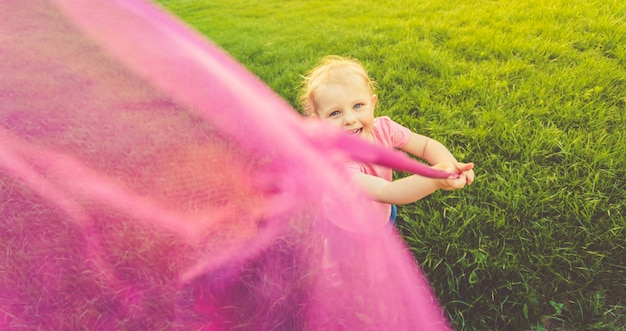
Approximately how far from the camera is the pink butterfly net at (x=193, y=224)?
1948 mm

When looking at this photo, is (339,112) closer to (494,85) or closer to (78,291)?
(78,291)

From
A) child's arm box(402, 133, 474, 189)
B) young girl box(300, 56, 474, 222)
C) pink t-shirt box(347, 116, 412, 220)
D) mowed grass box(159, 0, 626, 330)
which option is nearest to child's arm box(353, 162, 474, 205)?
young girl box(300, 56, 474, 222)

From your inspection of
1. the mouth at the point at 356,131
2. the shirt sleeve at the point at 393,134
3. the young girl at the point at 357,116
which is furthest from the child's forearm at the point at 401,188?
the shirt sleeve at the point at 393,134

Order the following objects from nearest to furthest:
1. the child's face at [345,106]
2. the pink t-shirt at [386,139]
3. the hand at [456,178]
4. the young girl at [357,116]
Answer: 1. the hand at [456,178]
2. the young girl at [357,116]
3. the child's face at [345,106]
4. the pink t-shirt at [386,139]

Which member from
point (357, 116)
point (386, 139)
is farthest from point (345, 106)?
point (386, 139)

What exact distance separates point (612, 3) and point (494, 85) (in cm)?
199

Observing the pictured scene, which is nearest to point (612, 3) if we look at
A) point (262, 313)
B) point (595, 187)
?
point (595, 187)

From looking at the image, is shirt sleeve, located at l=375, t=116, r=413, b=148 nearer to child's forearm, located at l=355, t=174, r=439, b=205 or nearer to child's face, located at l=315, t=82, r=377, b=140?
child's face, located at l=315, t=82, r=377, b=140

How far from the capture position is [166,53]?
4.52 meters

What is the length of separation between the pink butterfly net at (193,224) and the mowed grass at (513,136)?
11.3 inches

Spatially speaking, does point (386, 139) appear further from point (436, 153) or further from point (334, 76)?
point (334, 76)

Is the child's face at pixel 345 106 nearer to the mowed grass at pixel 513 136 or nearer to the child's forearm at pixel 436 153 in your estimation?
the child's forearm at pixel 436 153

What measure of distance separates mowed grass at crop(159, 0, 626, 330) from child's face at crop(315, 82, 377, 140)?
90cm

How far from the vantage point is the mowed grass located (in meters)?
1.94
